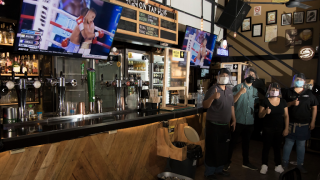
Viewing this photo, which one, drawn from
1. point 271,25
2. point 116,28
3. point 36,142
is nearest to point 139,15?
point 116,28

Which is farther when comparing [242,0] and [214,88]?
[242,0]

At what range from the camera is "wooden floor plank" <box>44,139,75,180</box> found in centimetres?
212

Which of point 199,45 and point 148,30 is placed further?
point 199,45

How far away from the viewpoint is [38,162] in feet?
6.68

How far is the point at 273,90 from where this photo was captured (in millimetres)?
3602

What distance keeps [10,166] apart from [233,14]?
6.99 metres

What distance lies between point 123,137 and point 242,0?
6.10 m

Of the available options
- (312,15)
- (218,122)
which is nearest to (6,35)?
(218,122)

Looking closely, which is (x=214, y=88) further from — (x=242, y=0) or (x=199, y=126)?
(x=242, y=0)

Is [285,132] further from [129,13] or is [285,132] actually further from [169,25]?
[129,13]

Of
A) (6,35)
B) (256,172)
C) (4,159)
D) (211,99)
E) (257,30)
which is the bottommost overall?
(256,172)

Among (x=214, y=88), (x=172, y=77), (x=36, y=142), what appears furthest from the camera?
(x=172, y=77)

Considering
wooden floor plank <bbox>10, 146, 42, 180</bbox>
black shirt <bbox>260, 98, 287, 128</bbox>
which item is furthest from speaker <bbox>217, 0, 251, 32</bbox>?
wooden floor plank <bbox>10, 146, 42, 180</bbox>

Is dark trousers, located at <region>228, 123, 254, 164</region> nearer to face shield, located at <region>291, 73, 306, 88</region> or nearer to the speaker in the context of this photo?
face shield, located at <region>291, 73, 306, 88</region>
